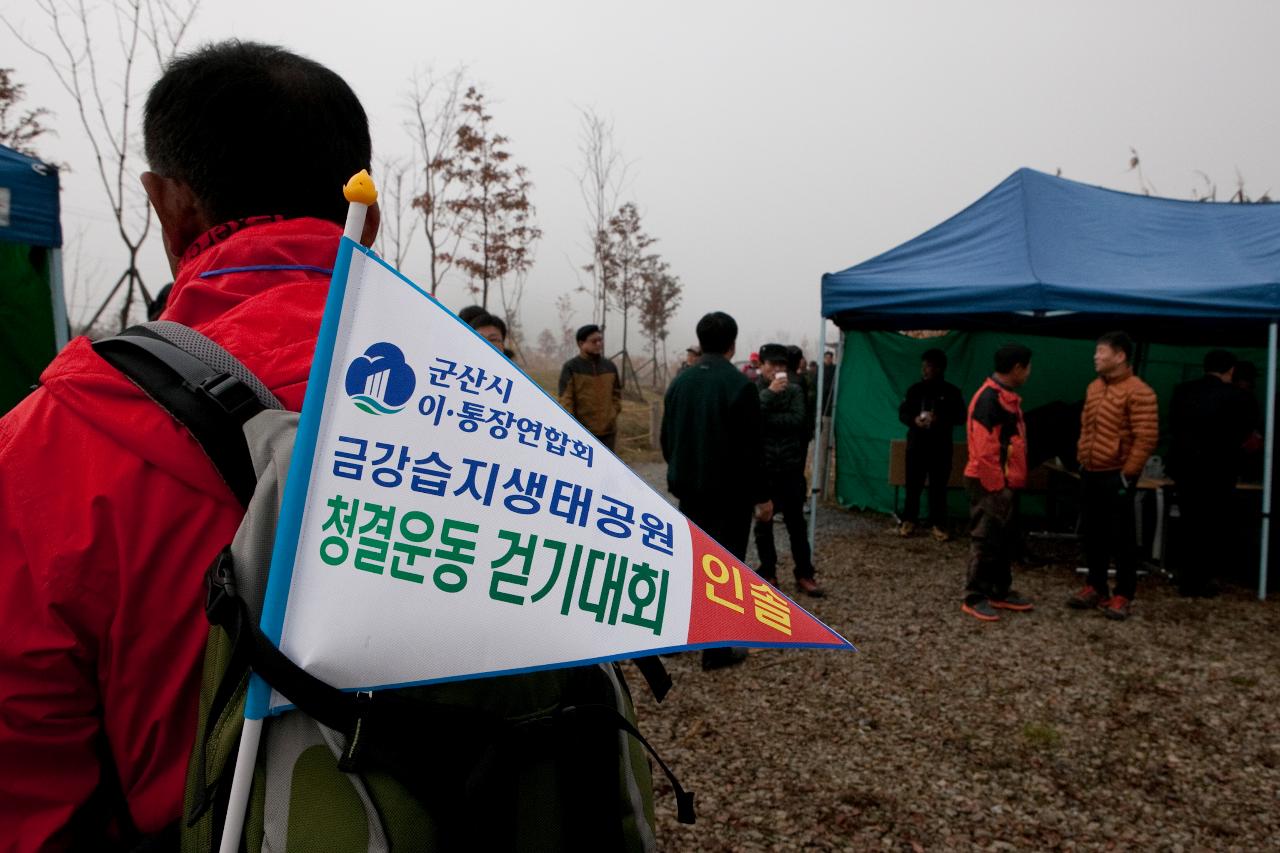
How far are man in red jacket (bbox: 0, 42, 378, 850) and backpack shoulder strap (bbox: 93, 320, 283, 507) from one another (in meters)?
0.02

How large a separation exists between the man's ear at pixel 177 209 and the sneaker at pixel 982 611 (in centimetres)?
518

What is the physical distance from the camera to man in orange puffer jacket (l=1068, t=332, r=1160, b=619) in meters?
4.66

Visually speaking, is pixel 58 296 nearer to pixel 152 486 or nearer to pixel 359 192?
pixel 152 486

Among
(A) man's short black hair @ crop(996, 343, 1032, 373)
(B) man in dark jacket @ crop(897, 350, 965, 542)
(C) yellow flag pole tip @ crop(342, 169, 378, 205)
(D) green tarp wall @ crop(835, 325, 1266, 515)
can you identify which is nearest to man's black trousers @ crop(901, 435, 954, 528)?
(B) man in dark jacket @ crop(897, 350, 965, 542)

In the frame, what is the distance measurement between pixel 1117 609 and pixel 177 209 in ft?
19.2

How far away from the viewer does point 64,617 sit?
0.68 meters

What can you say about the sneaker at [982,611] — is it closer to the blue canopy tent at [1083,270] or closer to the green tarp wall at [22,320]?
the blue canopy tent at [1083,270]

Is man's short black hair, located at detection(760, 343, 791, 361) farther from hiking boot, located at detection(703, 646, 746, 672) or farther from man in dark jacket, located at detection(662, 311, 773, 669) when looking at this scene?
hiking boot, located at detection(703, 646, 746, 672)

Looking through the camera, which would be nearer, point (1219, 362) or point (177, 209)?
point (177, 209)

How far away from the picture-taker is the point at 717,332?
3.99 metres

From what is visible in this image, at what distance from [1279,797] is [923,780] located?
1408 millimetres

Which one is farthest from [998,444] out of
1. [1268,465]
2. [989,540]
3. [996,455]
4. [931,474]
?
[931,474]

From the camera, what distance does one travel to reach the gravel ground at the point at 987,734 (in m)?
2.71

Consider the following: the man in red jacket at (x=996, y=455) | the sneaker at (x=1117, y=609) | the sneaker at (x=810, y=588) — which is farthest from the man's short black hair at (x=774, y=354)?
the sneaker at (x=1117, y=609)
